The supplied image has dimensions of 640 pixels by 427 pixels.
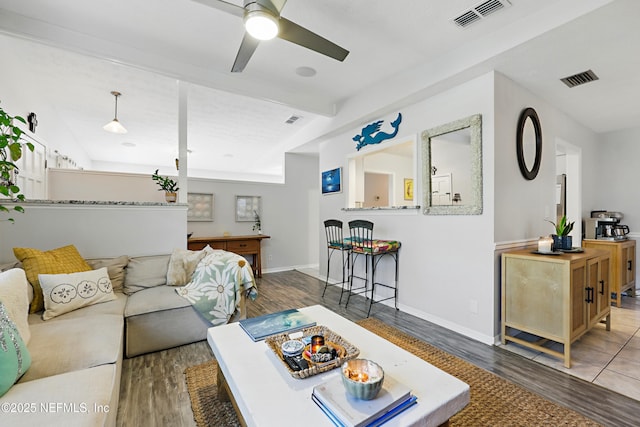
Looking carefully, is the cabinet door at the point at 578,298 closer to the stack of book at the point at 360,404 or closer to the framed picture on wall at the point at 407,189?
the stack of book at the point at 360,404

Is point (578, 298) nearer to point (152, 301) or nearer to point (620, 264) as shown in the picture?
point (620, 264)

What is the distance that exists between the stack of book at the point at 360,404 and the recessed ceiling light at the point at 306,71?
3.13m

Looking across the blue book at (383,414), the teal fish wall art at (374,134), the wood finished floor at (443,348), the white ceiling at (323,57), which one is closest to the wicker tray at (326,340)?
the blue book at (383,414)

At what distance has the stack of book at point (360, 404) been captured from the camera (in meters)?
0.94

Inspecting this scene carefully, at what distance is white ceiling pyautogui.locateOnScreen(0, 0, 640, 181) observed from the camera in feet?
7.02

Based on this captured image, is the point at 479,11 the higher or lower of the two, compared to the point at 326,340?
higher

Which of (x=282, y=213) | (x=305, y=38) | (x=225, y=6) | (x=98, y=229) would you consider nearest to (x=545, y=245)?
(x=305, y=38)

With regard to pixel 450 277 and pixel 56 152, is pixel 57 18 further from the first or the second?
pixel 450 277

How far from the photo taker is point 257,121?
480 centimetres

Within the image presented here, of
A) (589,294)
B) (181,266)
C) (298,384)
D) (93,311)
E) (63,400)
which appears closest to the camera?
(63,400)

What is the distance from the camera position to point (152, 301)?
236cm

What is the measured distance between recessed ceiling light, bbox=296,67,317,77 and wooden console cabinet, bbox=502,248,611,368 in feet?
9.10

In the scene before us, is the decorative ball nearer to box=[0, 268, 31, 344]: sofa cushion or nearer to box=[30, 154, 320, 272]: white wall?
box=[0, 268, 31, 344]: sofa cushion

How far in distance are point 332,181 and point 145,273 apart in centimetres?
294
